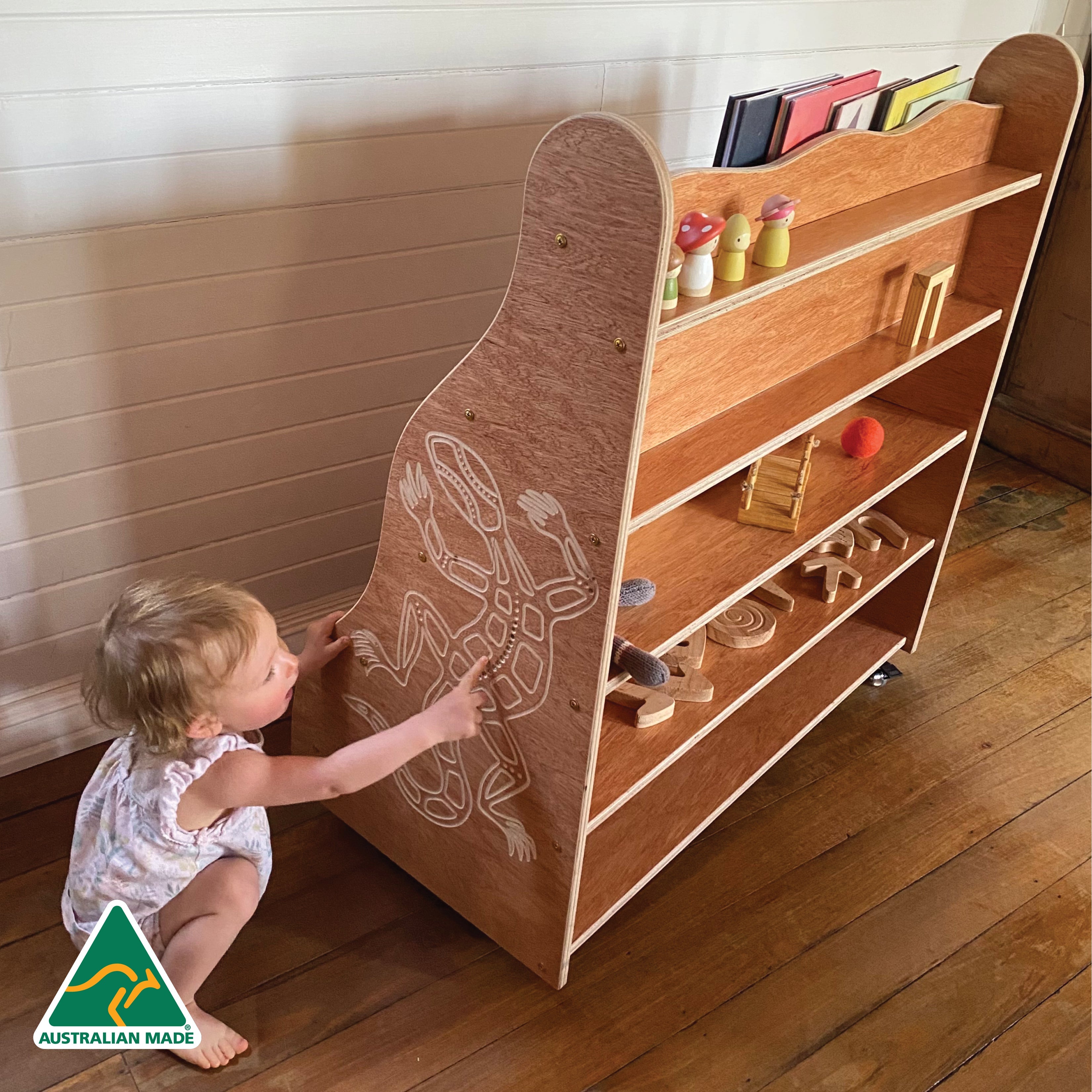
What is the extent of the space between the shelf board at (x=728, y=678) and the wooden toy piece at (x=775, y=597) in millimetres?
10

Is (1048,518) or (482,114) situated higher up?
(482,114)

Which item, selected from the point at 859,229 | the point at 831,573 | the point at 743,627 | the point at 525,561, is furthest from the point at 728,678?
the point at 859,229

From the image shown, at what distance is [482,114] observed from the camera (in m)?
1.80

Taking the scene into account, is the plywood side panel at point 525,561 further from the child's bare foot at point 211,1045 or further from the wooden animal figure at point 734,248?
the child's bare foot at point 211,1045

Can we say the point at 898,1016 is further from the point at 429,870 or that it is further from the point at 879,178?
the point at 879,178

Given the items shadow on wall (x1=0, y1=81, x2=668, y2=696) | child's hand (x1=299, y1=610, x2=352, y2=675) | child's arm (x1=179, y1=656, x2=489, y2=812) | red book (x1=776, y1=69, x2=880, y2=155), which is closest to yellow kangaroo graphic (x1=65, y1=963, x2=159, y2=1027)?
child's arm (x1=179, y1=656, x2=489, y2=812)

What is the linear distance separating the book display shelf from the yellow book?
3 cm

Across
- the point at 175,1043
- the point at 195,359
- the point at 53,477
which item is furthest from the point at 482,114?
the point at 175,1043

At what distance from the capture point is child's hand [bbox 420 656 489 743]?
141cm

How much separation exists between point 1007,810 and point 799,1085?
74cm

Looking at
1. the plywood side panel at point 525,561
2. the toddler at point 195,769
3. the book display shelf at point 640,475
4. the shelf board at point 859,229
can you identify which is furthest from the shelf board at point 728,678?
the shelf board at point 859,229

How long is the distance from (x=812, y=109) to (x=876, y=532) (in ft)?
3.29

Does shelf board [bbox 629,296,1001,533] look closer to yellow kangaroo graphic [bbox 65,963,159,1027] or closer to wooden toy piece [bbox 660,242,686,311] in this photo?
wooden toy piece [bbox 660,242,686,311]

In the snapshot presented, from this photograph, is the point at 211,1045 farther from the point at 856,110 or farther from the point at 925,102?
the point at 925,102
